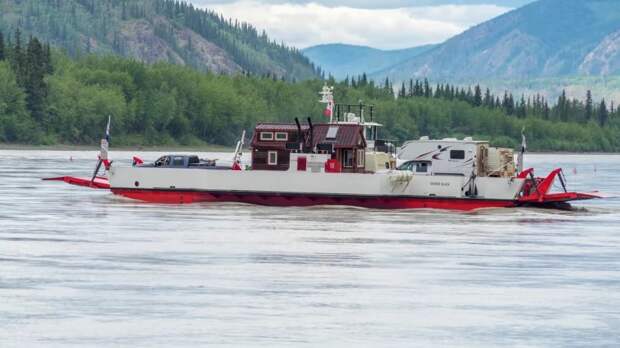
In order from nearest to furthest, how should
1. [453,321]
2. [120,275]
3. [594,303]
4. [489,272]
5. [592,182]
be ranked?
[453,321] < [594,303] < [120,275] < [489,272] < [592,182]

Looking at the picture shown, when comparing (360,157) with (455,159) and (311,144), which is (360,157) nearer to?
(311,144)

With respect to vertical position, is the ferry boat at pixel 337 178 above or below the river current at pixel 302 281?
above

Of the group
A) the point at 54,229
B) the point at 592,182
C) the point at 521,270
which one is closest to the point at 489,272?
the point at 521,270

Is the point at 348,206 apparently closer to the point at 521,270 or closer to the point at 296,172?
the point at 296,172

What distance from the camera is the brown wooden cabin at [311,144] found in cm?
6788

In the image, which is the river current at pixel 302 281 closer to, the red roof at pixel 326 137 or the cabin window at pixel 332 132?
the red roof at pixel 326 137

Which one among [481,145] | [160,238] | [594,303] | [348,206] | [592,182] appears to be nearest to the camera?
[594,303]

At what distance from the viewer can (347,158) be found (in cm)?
6775

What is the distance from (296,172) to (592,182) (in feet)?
149

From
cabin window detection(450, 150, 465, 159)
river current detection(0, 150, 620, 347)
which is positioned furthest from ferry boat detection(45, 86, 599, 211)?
river current detection(0, 150, 620, 347)

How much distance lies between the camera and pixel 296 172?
6662cm

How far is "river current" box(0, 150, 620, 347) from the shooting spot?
27.5 metres

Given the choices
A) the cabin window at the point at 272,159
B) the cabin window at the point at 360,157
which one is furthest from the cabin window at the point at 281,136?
the cabin window at the point at 360,157

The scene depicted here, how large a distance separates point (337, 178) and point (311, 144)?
2973mm
